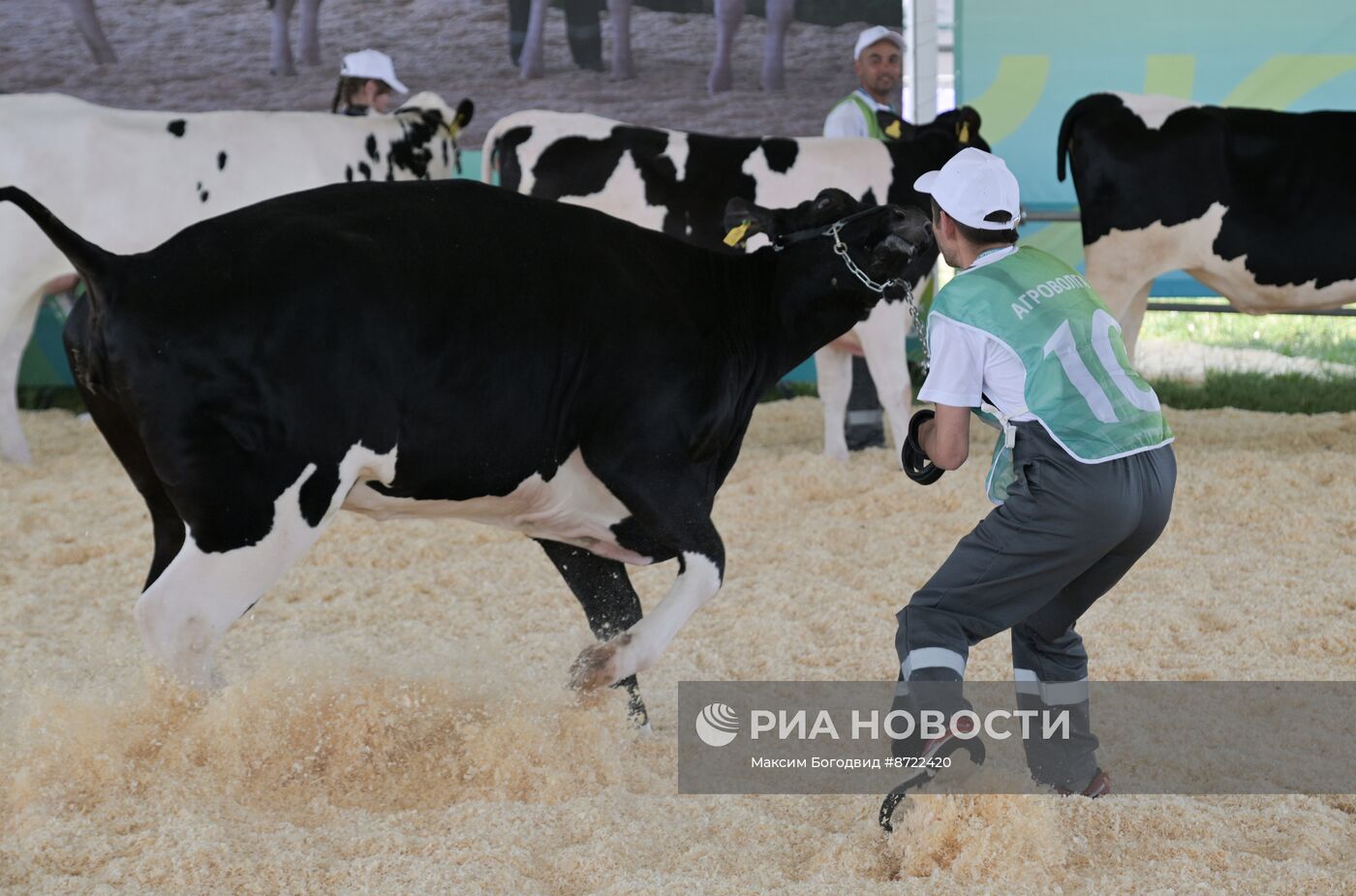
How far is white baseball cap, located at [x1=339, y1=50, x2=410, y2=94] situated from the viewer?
758 cm

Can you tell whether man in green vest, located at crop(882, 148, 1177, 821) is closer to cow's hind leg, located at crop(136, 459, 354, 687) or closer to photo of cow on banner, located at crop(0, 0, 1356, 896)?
photo of cow on banner, located at crop(0, 0, 1356, 896)

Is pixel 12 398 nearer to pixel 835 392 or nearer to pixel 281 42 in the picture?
pixel 281 42

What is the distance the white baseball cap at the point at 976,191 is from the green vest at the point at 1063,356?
11cm

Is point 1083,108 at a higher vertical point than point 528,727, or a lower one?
higher

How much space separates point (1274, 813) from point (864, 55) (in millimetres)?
4732

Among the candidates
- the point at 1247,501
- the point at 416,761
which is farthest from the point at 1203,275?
the point at 416,761

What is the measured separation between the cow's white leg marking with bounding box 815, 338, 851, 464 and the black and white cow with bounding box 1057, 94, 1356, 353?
1.22 meters

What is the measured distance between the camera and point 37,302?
6586 millimetres

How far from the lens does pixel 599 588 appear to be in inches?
140

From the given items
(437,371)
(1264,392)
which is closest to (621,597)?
(437,371)

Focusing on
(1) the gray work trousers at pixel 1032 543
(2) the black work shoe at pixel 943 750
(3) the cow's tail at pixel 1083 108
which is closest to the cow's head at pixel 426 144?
(3) the cow's tail at pixel 1083 108

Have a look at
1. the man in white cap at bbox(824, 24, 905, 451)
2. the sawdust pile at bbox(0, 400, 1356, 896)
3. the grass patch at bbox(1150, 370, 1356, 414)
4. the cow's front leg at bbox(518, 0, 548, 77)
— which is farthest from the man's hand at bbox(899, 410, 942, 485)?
the cow's front leg at bbox(518, 0, 548, 77)

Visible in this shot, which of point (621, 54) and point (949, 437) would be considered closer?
point (949, 437)

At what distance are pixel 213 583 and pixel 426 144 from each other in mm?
4512
